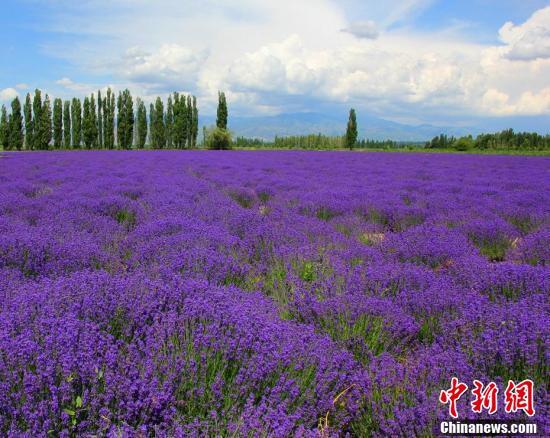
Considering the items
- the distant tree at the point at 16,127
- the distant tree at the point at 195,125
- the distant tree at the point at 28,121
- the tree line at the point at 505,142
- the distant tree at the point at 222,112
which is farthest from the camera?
the distant tree at the point at 195,125

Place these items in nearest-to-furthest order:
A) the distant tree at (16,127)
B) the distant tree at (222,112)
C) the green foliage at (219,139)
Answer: the green foliage at (219,139) < the distant tree at (16,127) < the distant tree at (222,112)

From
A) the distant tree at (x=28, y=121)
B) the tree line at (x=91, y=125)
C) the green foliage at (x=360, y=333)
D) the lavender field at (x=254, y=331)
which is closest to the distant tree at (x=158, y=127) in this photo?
the tree line at (x=91, y=125)

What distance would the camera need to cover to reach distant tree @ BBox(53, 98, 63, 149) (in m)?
46.8

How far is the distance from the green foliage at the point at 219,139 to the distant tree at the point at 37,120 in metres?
17.0

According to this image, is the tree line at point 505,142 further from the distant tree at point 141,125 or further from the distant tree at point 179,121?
the distant tree at point 141,125

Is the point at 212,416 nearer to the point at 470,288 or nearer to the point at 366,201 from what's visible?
the point at 470,288

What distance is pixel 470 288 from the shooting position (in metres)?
2.96

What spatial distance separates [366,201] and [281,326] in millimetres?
5042

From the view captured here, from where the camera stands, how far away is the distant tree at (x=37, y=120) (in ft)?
141

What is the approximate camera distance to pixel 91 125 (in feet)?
145

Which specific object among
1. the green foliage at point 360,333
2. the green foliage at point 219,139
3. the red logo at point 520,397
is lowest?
the green foliage at point 360,333

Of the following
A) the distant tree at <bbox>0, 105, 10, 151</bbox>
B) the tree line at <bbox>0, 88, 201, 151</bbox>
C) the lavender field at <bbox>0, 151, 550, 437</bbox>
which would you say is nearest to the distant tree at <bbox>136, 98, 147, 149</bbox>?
the tree line at <bbox>0, 88, 201, 151</bbox>

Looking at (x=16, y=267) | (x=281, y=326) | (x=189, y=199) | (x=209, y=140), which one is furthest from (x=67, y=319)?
(x=209, y=140)

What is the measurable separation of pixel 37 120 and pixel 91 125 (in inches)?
207
